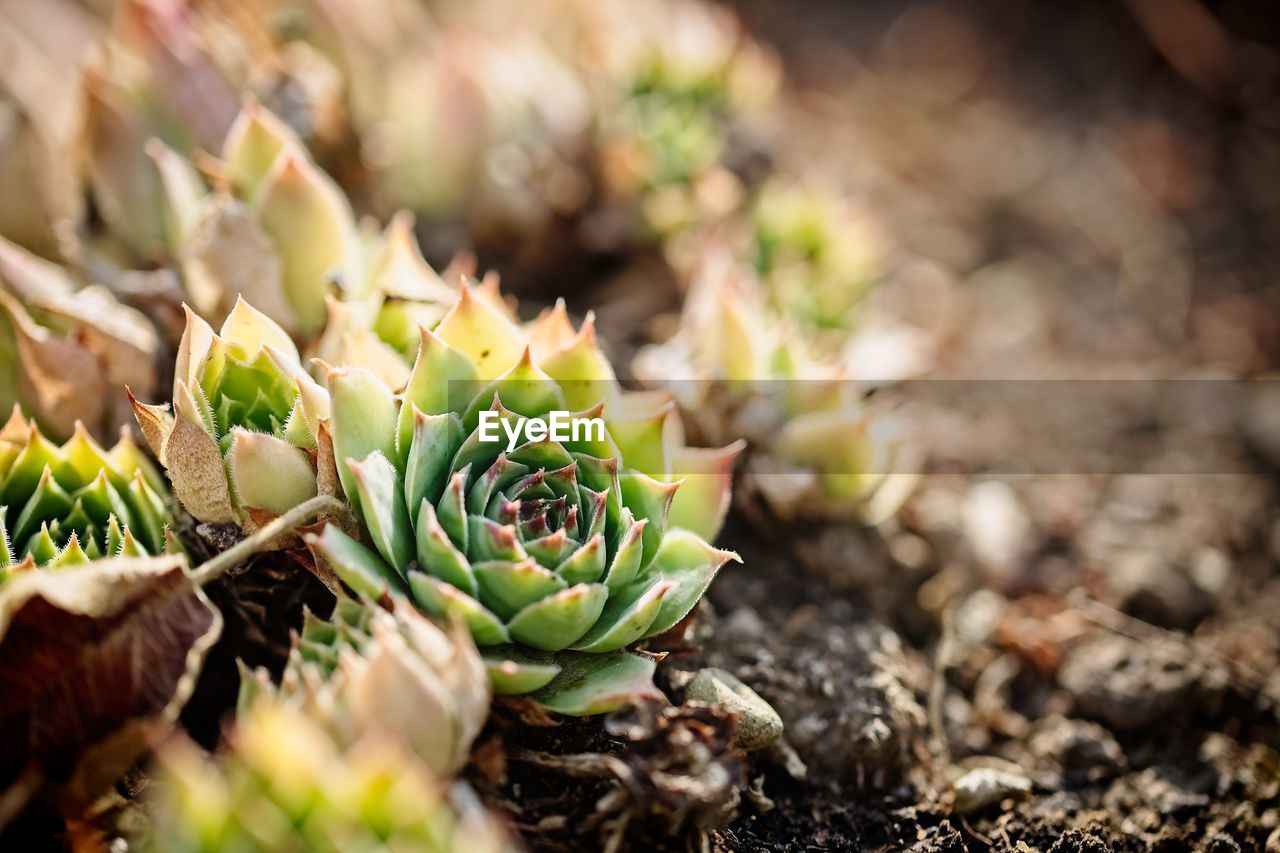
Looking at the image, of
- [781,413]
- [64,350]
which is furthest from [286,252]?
[781,413]

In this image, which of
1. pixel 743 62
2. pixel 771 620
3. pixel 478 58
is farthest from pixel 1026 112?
pixel 771 620

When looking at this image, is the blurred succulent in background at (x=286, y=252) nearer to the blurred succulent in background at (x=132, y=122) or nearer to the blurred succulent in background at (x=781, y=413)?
the blurred succulent in background at (x=132, y=122)

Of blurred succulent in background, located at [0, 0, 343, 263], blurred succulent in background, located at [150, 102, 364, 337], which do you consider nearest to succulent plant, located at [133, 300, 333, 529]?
blurred succulent in background, located at [150, 102, 364, 337]

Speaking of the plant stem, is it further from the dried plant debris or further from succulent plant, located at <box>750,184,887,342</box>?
succulent plant, located at <box>750,184,887,342</box>

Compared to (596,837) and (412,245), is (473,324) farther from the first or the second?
(596,837)

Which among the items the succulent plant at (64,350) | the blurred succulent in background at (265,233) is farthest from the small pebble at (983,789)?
the succulent plant at (64,350)
